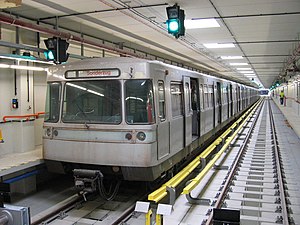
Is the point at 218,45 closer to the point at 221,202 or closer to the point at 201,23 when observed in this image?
the point at 201,23

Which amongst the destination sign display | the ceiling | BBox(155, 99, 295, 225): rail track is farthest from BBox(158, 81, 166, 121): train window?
the ceiling

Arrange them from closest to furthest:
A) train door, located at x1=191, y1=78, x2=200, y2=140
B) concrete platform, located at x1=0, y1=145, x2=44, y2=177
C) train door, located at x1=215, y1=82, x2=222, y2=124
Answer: concrete platform, located at x1=0, y1=145, x2=44, y2=177 → train door, located at x1=191, y1=78, x2=200, y2=140 → train door, located at x1=215, y1=82, x2=222, y2=124

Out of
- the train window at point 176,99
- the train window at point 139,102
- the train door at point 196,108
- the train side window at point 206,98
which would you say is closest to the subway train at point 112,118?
the train window at point 139,102

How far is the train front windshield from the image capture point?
247 inches

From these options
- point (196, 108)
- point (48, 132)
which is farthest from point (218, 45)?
point (48, 132)

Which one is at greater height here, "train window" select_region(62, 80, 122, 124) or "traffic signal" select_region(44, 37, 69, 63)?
"traffic signal" select_region(44, 37, 69, 63)

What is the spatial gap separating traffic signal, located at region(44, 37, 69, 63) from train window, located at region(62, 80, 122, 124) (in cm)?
179

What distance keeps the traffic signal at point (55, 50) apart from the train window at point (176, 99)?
2941mm

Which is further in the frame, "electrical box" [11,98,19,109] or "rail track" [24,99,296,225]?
"electrical box" [11,98,19,109]

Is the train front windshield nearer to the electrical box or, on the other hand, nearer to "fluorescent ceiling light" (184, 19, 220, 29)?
the electrical box

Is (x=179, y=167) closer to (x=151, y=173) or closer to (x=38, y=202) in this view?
(x=151, y=173)

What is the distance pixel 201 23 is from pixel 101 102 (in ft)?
15.4

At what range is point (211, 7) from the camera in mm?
8055

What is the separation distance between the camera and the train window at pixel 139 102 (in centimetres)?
623
